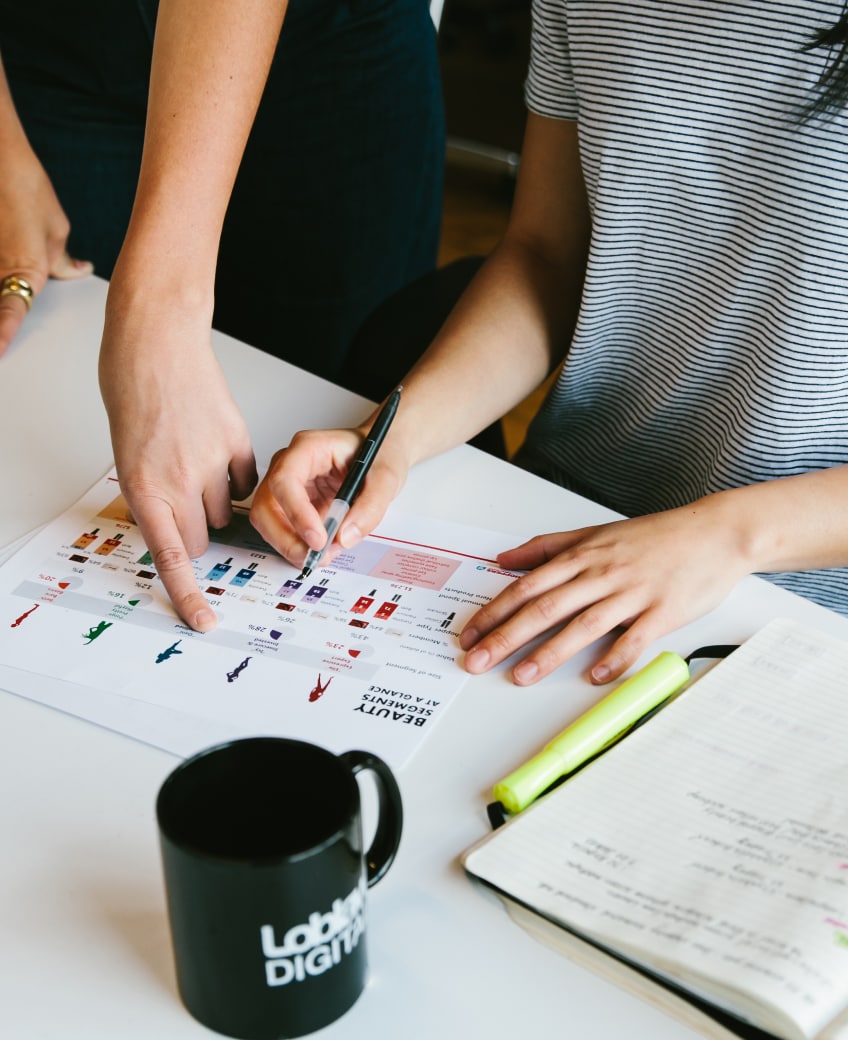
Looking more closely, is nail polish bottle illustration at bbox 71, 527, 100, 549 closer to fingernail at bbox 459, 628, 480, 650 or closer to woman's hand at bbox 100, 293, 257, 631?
woman's hand at bbox 100, 293, 257, 631

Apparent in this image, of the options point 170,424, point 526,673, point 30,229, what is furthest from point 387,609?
point 30,229

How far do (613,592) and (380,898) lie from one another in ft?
0.90

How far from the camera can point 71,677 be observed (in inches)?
27.2

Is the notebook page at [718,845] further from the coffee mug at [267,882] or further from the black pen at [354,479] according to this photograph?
the black pen at [354,479]

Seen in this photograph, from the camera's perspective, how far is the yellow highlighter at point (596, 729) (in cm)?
59

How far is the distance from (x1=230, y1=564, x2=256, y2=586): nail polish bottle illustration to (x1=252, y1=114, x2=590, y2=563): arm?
28mm

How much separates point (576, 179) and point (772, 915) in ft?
2.47

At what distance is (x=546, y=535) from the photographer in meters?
0.80

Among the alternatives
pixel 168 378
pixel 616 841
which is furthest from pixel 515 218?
pixel 616 841

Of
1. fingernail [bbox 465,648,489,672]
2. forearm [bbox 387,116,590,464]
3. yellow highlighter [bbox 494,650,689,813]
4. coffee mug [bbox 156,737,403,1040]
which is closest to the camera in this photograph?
coffee mug [bbox 156,737,403,1040]

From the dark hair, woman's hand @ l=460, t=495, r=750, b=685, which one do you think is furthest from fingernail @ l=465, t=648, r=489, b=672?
the dark hair

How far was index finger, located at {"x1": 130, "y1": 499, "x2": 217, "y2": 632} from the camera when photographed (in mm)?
736

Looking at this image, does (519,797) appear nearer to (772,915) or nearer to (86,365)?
(772,915)

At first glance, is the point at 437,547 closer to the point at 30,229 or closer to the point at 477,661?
the point at 477,661
